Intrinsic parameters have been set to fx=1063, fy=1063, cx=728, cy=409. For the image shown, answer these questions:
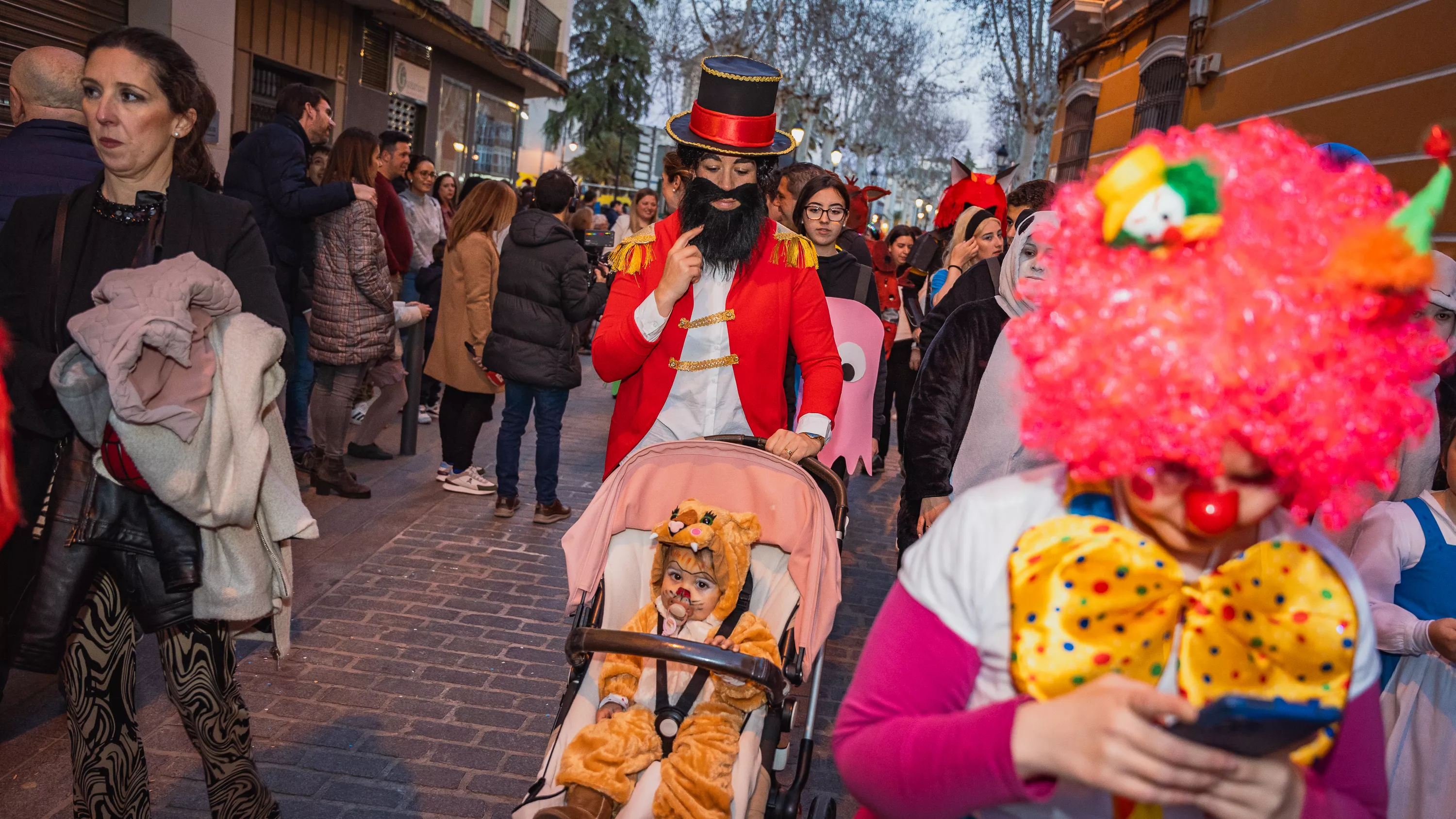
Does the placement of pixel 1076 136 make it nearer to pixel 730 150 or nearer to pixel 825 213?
pixel 825 213

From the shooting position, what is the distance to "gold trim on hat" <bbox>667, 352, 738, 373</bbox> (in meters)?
3.85

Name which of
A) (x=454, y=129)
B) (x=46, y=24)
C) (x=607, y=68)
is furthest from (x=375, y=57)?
(x=607, y=68)

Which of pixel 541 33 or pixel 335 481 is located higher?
pixel 541 33

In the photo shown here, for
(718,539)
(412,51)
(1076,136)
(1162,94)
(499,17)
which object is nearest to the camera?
(718,539)

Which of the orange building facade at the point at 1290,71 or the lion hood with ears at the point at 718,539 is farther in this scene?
the orange building facade at the point at 1290,71

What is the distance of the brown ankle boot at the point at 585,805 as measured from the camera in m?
2.85

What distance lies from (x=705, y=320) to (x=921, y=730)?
2.52m

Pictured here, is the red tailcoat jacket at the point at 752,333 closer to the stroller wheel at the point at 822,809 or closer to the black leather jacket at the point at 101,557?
the stroller wheel at the point at 822,809

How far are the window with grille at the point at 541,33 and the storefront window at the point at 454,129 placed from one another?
269 centimetres

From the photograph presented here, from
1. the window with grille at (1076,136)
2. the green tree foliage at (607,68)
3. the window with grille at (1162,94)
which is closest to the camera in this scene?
the window with grille at (1162,94)

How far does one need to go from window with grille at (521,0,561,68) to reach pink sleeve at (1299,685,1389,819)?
26670mm

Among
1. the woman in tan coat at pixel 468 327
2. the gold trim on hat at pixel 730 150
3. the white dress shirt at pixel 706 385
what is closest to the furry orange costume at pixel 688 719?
the white dress shirt at pixel 706 385

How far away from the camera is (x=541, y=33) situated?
28109 mm

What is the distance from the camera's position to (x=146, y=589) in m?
2.79
